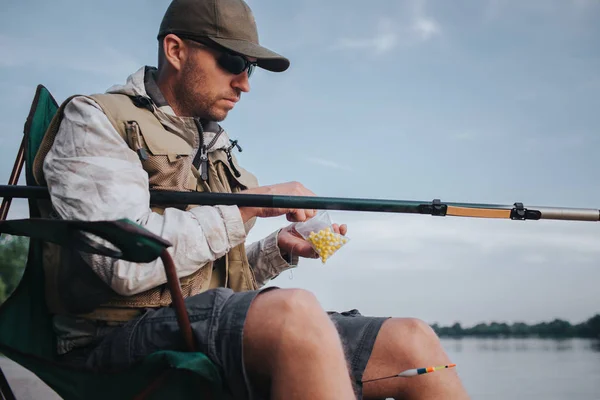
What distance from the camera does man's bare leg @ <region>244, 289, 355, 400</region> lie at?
1644mm

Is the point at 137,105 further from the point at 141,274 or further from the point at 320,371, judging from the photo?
the point at 320,371

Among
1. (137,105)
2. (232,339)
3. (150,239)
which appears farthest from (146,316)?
(137,105)

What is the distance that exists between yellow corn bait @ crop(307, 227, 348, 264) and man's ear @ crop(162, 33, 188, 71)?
0.79m

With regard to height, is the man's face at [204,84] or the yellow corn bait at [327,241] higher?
the man's face at [204,84]

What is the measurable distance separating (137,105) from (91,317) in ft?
2.34

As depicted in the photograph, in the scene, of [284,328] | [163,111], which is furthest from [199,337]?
[163,111]

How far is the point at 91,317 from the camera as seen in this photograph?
2039 mm

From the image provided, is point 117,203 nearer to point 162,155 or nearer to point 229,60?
point 162,155

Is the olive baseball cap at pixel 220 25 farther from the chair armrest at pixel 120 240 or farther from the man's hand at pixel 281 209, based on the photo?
the chair armrest at pixel 120 240

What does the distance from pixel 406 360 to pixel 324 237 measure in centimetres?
56

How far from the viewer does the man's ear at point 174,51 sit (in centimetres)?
255

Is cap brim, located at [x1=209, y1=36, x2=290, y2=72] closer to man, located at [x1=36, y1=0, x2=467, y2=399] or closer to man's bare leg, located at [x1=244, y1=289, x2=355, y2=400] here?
man, located at [x1=36, y1=0, x2=467, y2=399]

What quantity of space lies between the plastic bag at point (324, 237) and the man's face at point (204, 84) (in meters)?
0.52

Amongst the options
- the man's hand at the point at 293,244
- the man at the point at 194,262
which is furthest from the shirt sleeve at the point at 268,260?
the man at the point at 194,262
